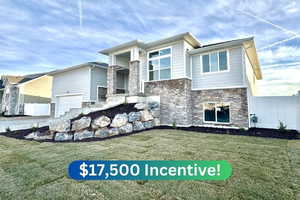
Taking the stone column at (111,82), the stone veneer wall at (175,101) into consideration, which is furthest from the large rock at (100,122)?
the stone column at (111,82)

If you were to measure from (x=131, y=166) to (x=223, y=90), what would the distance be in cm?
743

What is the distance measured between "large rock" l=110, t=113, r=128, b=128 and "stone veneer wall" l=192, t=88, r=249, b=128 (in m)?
4.53

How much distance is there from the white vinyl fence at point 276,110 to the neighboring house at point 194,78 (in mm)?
623

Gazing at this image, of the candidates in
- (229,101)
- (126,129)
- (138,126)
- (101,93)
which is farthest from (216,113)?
(101,93)

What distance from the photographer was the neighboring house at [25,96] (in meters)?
16.8

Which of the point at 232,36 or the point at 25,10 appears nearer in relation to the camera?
the point at 25,10

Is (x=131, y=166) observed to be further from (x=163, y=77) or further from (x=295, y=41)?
(x=295, y=41)

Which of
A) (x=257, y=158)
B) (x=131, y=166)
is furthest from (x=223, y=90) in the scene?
(x=131, y=166)

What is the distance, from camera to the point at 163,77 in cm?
981

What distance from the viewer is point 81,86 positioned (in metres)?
13.0

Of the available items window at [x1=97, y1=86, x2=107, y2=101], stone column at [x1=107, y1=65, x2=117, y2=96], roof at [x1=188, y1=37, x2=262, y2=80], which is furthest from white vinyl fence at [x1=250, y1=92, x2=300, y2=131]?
window at [x1=97, y1=86, x2=107, y2=101]

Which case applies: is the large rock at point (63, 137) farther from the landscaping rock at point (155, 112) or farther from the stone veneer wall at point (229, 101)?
the stone veneer wall at point (229, 101)

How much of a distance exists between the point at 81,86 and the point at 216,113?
37.2 ft

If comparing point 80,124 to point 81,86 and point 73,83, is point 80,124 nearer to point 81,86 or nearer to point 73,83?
point 81,86
